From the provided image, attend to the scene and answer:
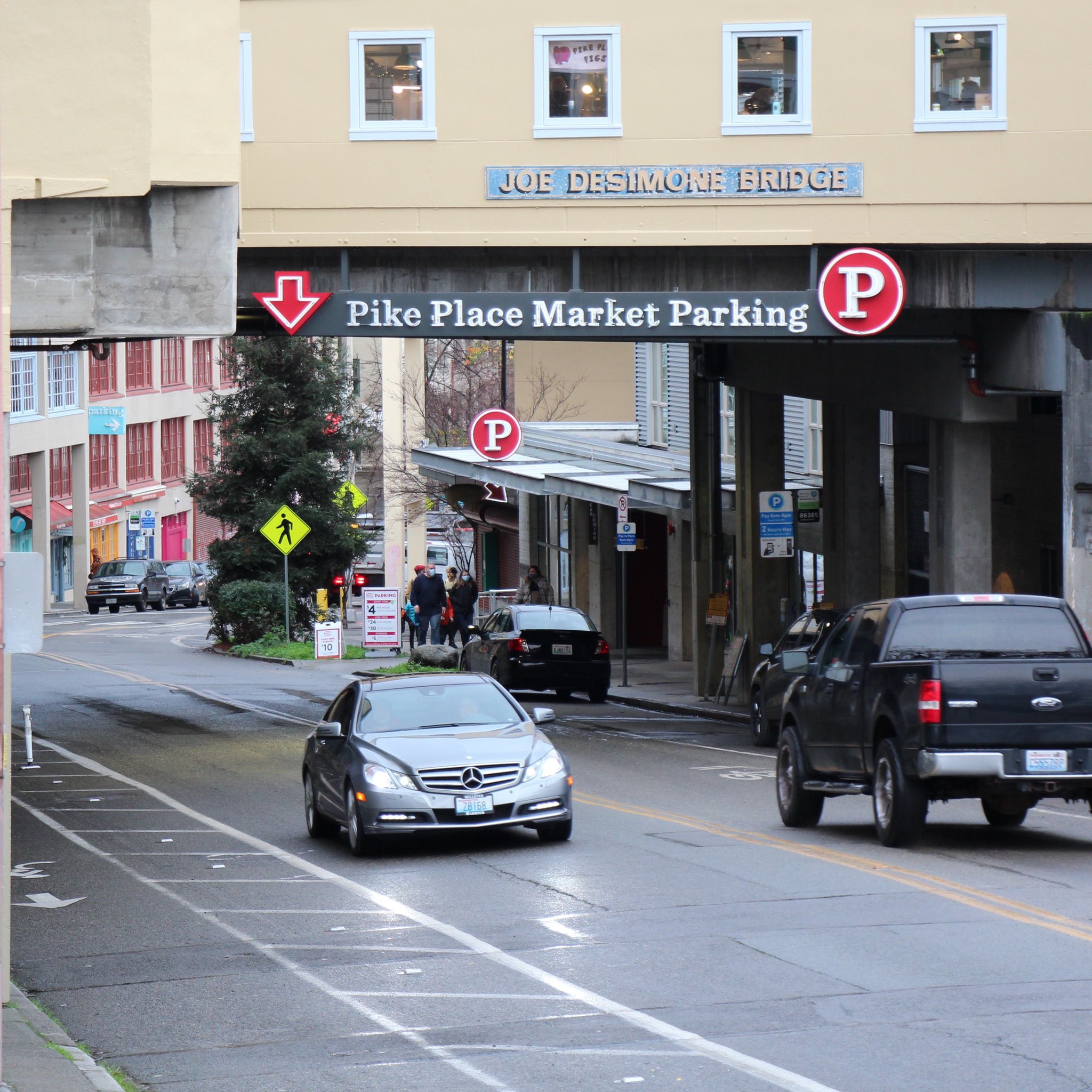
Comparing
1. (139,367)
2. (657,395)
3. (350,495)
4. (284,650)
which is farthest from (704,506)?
(139,367)

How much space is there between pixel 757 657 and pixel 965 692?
1884 centimetres

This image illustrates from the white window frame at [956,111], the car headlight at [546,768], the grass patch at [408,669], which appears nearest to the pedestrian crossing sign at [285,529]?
the grass patch at [408,669]

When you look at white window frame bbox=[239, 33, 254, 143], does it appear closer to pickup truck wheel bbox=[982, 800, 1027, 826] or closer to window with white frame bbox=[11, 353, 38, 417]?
pickup truck wheel bbox=[982, 800, 1027, 826]

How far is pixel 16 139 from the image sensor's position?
11656 mm

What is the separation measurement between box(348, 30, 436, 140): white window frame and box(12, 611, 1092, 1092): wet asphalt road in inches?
314

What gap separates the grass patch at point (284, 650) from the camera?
43.7 metres

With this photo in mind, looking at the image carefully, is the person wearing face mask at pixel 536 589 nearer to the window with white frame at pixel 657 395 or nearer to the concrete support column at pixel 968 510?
the window with white frame at pixel 657 395

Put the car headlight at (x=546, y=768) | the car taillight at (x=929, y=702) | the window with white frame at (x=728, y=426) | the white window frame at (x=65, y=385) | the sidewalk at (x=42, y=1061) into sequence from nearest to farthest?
the sidewalk at (x=42, y=1061) → the car taillight at (x=929, y=702) → the car headlight at (x=546, y=768) → the window with white frame at (x=728, y=426) → the white window frame at (x=65, y=385)

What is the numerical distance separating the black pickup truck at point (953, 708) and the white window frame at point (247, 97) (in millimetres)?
10571

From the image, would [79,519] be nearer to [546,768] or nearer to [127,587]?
[127,587]

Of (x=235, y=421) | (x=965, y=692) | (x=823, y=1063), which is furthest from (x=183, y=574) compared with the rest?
(x=823, y=1063)

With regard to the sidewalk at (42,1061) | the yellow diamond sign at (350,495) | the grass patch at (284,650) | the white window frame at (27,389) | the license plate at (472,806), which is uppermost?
the white window frame at (27,389)

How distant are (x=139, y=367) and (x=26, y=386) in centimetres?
1408

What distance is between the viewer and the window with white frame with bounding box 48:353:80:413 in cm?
7512
